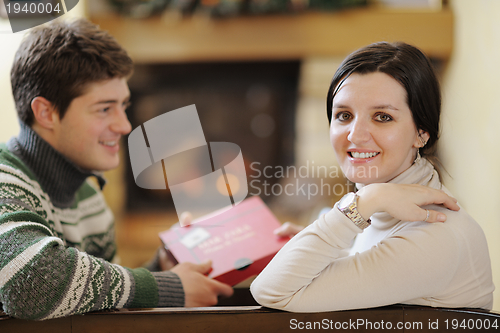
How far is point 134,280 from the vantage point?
76cm

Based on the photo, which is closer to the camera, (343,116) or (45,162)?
(343,116)

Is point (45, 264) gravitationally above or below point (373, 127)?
below

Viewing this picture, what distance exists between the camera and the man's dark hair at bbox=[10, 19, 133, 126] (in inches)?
37.6

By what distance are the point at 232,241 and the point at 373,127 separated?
474mm

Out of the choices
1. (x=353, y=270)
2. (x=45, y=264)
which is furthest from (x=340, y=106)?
(x=45, y=264)

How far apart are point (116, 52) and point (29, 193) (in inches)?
16.8

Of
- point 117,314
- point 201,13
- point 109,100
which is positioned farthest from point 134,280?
point 201,13

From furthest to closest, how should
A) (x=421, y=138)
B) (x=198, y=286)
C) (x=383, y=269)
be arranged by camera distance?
1. (x=198, y=286)
2. (x=421, y=138)
3. (x=383, y=269)

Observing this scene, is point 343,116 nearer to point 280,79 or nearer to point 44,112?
point 44,112

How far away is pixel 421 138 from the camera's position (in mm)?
725

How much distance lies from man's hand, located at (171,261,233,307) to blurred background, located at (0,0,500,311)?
2.49 feet

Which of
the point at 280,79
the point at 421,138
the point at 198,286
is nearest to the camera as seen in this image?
the point at 421,138

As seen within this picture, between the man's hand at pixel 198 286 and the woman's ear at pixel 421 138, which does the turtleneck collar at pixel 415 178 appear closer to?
the woman's ear at pixel 421 138

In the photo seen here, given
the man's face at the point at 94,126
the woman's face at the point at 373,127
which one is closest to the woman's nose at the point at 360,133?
the woman's face at the point at 373,127
